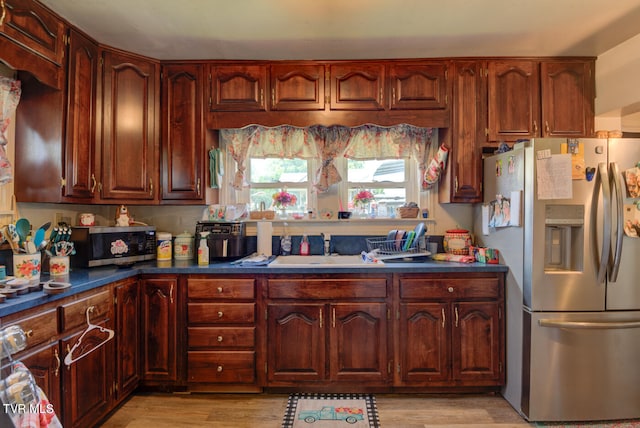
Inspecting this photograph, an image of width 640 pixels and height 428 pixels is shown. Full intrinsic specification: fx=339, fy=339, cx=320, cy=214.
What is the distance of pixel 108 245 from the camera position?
2.22 metres

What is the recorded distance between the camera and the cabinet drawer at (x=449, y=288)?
2256 millimetres

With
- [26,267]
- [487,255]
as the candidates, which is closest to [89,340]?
[26,267]

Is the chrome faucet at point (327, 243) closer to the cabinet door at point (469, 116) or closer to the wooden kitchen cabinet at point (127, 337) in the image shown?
the cabinet door at point (469, 116)

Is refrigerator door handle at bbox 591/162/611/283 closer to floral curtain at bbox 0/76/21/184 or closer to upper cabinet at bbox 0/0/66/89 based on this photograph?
upper cabinet at bbox 0/0/66/89

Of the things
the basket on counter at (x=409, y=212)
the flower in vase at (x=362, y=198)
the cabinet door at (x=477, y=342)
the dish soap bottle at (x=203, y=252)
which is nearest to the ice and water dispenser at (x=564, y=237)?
the cabinet door at (x=477, y=342)

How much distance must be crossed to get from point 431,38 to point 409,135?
0.75 metres

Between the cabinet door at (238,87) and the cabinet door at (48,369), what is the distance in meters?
1.80

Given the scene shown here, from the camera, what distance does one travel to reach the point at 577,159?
1.97 m

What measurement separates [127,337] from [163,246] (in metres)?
0.64

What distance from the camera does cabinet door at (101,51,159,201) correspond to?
2.36 metres

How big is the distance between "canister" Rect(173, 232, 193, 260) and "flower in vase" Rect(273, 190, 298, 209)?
29.3 inches

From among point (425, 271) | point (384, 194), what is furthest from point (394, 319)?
point (384, 194)

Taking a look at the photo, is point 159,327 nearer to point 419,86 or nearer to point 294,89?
point 294,89

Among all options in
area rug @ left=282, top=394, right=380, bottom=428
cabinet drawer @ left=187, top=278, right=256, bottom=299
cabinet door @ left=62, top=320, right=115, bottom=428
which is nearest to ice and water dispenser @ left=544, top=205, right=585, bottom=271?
area rug @ left=282, top=394, right=380, bottom=428
